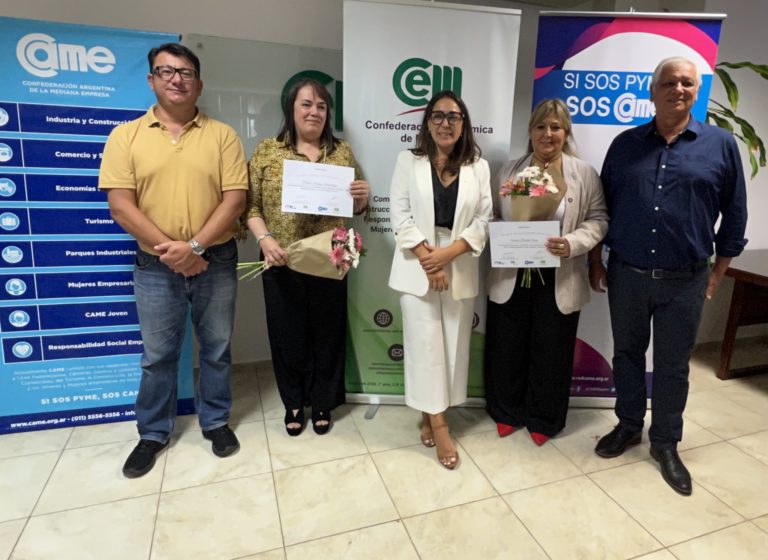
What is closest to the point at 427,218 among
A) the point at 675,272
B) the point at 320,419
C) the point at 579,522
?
the point at 675,272

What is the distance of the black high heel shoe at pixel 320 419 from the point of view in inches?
103

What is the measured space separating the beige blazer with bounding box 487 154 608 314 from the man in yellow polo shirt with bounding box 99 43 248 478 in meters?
1.29

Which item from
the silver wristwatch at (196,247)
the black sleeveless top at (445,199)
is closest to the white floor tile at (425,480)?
the black sleeveless top at (445,199)

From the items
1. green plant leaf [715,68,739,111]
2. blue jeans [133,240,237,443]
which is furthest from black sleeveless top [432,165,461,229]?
green plant leaf [715,68,739,111]

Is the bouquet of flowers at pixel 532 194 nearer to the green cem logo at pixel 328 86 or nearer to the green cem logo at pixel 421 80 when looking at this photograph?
the green cem logo at pixel 421 80

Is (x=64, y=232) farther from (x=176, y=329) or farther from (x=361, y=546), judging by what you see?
(x=361, y=546)

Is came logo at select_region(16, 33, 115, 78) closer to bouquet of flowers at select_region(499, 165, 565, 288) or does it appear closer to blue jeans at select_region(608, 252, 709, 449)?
bouquet of flowers at select_region(499, 165, 565, 288)

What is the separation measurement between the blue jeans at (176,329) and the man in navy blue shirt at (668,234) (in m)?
1.83

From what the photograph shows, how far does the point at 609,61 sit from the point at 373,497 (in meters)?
2.46

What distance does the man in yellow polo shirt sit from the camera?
2.05 m

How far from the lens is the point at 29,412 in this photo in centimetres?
255

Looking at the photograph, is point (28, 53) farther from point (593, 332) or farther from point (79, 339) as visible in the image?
point (593, 332)

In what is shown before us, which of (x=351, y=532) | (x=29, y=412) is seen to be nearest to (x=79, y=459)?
(x=29, y=412)

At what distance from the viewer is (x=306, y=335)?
2.52 metres
